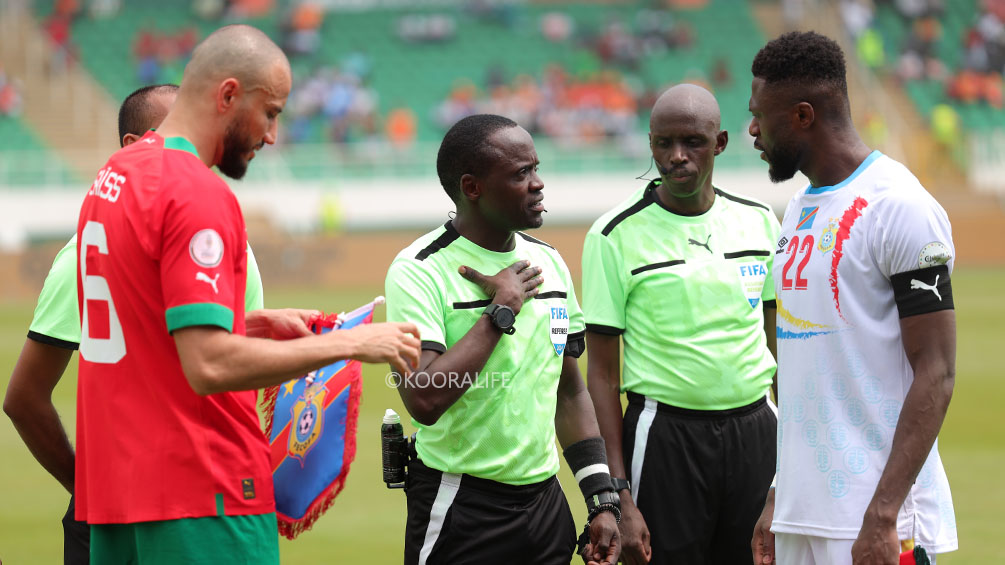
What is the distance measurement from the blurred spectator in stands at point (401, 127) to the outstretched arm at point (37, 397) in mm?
26576

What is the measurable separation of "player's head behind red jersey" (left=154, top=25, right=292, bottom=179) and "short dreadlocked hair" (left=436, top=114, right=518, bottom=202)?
98 cm

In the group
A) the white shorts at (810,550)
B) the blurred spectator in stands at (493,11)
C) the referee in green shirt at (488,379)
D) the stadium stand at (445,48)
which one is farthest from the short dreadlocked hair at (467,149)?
the blurred spectator in stands at (493,11)

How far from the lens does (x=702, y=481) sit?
4.51m

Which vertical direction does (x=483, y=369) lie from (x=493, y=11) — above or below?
below

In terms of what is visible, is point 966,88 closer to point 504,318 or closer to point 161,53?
point 161,53

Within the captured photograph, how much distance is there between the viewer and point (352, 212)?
27.7 meters

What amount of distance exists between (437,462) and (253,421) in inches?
36.3

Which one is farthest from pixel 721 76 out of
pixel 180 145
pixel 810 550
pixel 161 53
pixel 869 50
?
pixel 180 145

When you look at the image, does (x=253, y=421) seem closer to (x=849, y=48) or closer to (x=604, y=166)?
(x=604, y=166)

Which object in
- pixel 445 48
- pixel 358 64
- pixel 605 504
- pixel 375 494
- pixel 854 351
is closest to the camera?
pixel 854 351

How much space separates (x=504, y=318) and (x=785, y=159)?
104cm

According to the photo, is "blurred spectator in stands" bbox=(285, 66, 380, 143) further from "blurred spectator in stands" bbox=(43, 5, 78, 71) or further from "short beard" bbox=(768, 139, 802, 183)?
"short beard" bbox=(768, 139, 802, 183)

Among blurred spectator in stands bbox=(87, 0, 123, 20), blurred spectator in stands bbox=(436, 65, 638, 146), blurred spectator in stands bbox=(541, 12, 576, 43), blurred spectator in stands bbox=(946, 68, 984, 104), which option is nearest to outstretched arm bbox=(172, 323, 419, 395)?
blurred spectator in stands bbox=(436, 65, 638, 146)

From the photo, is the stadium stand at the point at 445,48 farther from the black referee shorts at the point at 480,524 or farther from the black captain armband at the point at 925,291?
the black captain armband at the point at 925,291
